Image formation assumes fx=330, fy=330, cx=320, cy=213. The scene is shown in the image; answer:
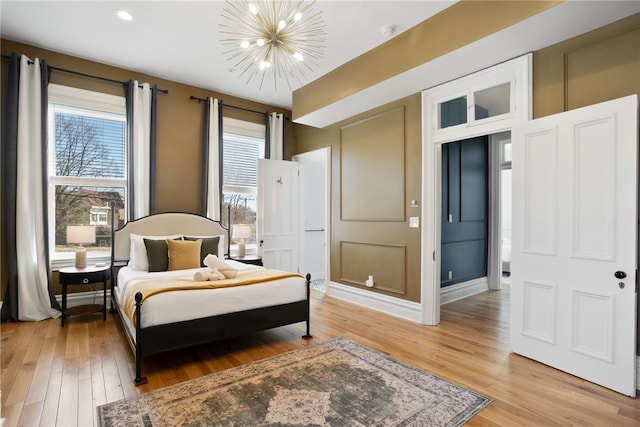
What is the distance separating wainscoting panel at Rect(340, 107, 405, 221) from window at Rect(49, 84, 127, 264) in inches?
125

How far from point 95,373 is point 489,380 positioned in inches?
122

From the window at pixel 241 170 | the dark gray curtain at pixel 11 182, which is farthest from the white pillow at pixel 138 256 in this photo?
the window at pixel 241 170

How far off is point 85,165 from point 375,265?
4067mm

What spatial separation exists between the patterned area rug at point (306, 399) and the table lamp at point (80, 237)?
7.64 ft

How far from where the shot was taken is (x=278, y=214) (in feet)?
18.3

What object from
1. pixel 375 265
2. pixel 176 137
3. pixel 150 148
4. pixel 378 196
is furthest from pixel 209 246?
pixel 378 196

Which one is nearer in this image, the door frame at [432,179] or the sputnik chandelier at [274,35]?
the sputnik chandelier at [274,35]

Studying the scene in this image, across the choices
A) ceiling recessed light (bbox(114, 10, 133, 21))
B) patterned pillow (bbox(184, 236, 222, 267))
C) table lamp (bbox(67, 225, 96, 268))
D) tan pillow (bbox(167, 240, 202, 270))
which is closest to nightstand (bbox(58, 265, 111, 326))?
table lamp (bbox(67, 225, 96, 268))

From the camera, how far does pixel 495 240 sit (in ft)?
18.2

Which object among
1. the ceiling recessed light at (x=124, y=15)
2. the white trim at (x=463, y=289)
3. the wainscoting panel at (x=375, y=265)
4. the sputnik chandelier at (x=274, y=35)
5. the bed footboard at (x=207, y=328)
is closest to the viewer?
the bed footboard at (x=207, y=328)

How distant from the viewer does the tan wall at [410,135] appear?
99.7 inches

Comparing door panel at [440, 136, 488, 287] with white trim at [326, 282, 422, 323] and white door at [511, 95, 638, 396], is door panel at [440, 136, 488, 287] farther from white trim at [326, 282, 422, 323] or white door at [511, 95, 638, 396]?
white door at [511, 95, 638, 396]

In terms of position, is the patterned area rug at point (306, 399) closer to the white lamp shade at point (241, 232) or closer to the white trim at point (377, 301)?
the white trim at point (377, 301)

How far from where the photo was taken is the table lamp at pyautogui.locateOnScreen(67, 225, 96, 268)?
379cm
